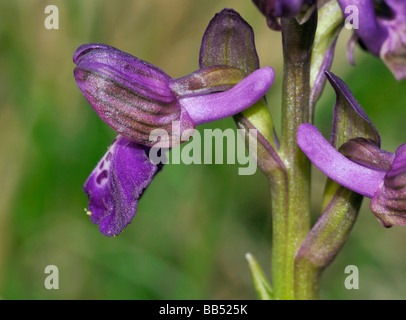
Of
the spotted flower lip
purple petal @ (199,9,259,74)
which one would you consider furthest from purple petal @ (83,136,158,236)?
purple petal @ (199,9,259,74)

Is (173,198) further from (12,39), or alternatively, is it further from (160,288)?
(12,39)

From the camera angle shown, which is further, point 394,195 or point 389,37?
point 389,37

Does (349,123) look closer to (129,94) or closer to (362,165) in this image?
(362,165)

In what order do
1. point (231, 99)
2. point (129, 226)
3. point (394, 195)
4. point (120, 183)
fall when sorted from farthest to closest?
1. point (129, 226)
2. point (120, 183)
3. point (231, 99)
4. point (394, 195)

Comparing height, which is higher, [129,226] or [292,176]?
[129,226]

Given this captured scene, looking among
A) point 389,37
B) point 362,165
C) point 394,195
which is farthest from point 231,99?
point 389,37

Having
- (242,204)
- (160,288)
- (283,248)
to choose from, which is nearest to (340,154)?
(283,248)

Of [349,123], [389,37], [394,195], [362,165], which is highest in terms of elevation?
[389,37]

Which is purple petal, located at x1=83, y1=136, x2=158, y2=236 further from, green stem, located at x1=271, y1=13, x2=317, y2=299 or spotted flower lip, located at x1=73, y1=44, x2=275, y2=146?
green stem, located at x1=271, y1=13, x2=317, y2=299
